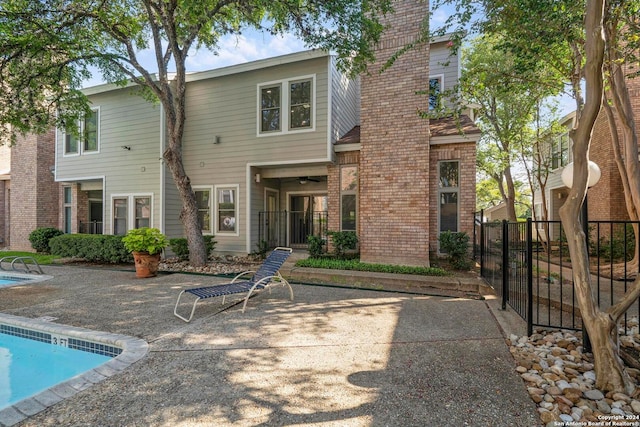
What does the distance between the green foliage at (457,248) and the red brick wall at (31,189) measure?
15.7 m

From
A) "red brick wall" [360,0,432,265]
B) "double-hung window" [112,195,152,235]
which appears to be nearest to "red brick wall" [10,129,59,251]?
"double-hung window" [112,195,152,235]

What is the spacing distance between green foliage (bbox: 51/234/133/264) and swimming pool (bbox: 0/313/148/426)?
5.17 metres

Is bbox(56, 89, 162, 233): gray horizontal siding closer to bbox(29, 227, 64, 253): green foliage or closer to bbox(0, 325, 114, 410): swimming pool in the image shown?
bbox(29, 227, 64, 253): green foliage

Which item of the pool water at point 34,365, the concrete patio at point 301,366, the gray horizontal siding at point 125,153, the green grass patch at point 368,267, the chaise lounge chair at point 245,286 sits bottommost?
the pool water at point 34,365

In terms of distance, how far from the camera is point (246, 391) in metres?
2.56

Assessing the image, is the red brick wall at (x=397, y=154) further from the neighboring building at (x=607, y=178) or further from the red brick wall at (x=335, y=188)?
the neighboring building at (x=607, y=178)

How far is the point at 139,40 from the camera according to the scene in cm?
930

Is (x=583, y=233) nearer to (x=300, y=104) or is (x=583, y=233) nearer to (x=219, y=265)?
(x=300, y=104)

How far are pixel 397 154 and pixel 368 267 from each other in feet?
10.0

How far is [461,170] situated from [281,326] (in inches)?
252

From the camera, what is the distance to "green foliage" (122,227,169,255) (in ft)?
24.1

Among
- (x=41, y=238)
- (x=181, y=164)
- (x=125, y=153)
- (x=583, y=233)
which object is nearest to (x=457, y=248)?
(x=583, y=233)

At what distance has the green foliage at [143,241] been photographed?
7340 mm

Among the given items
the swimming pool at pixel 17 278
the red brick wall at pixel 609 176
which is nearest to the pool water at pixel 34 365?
the swimming pool at pixel 17 278
